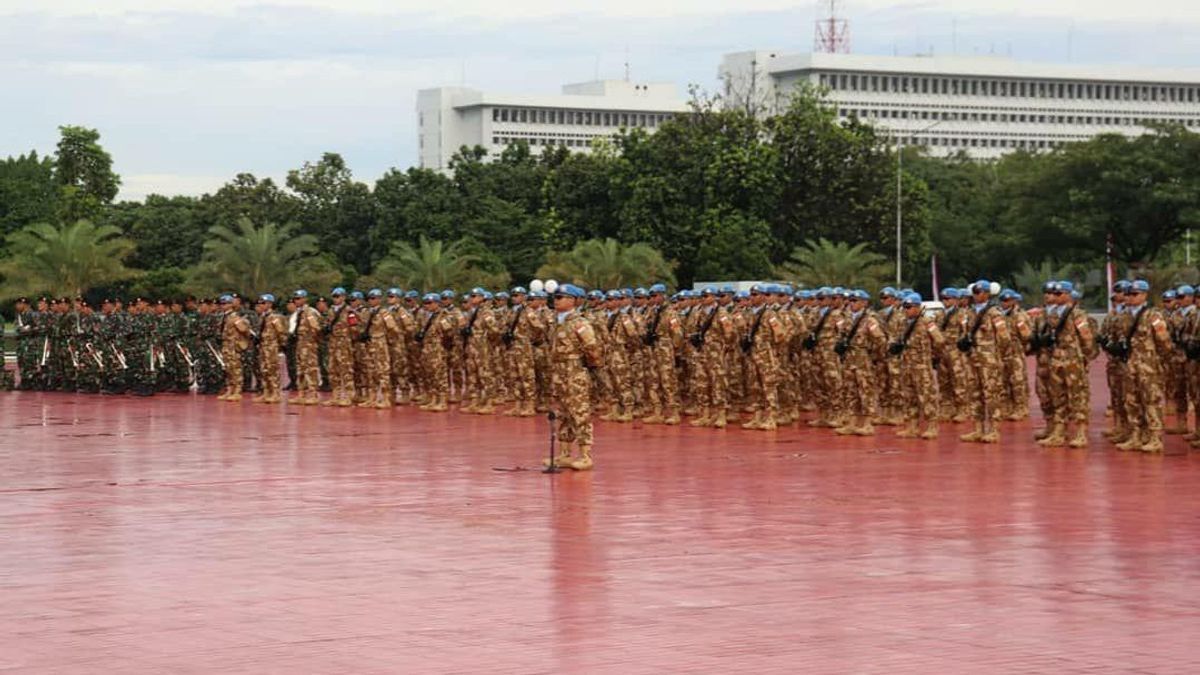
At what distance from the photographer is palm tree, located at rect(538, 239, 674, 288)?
4922 centimetres

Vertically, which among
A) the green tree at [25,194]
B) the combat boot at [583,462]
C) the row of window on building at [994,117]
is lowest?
the combat boot at [583,462]

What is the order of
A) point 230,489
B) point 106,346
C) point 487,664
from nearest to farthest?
point 487,664, point 230,489, point 106,346

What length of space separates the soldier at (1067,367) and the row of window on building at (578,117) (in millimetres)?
140755

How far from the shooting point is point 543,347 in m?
25.8

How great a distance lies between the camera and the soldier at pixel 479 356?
26500mm

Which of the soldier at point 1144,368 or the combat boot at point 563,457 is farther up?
the soldier at point 1144,368

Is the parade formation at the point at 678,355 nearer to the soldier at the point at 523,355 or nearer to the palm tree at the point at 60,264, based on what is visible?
the soldier at the point at 523,355

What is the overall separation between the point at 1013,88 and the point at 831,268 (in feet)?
380

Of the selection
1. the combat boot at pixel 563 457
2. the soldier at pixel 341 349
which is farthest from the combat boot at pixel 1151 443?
the soldier at pixel 341 349

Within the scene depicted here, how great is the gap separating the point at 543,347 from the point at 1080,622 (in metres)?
16.8

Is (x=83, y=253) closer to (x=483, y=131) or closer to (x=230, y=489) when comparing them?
(x=230, y=489)

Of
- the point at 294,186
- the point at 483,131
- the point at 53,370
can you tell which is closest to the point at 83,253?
the point at 53,370

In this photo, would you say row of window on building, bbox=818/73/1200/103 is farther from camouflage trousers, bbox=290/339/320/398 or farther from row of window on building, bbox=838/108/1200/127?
camouflage trousers, bbox=290/339/320/398

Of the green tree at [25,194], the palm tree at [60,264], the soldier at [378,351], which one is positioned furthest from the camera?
the green tree at [25,194]
